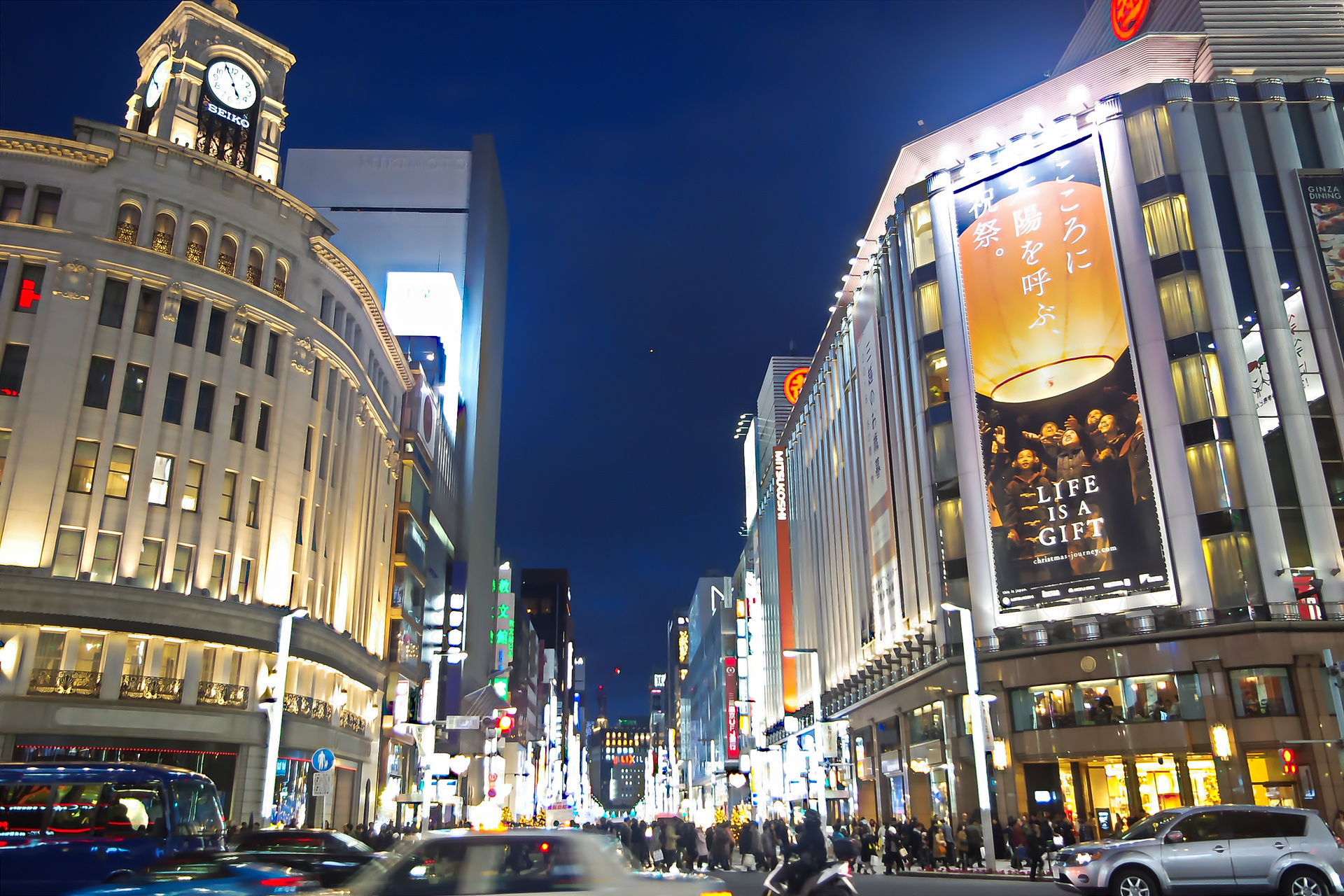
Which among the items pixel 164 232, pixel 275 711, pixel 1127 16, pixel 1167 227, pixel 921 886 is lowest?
pixel 921 886

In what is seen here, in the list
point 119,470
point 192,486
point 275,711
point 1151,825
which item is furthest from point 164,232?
point 1151,825

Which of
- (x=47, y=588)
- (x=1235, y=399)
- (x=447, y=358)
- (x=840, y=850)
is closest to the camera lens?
(x=840, y=850)

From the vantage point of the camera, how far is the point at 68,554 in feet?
115

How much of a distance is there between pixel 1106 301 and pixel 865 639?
24.3m

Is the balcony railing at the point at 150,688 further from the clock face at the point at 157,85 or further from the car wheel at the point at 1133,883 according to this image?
the car wheel at the point at 1133,883

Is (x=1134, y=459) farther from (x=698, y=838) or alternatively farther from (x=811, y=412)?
(x=811, y=412)

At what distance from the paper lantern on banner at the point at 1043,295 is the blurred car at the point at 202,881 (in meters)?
34.8

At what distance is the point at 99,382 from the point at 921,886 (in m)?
33.7

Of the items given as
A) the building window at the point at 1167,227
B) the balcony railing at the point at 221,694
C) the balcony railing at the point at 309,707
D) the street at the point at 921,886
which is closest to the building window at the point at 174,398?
the balcony railing at the point at 221,694

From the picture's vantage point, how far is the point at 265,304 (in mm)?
42906

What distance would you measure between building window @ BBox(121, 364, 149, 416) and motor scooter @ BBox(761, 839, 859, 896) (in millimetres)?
33558

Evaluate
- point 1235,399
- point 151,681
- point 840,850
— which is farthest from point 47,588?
point 1235,399

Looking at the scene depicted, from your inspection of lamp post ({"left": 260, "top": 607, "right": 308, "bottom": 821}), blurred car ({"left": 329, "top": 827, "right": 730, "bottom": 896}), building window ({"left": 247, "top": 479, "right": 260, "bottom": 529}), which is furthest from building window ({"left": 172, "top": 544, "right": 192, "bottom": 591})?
blurred car ({"left": 329, "top": 827, "right": 730, "bottom": 896})

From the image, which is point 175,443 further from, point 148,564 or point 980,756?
point 980,756
